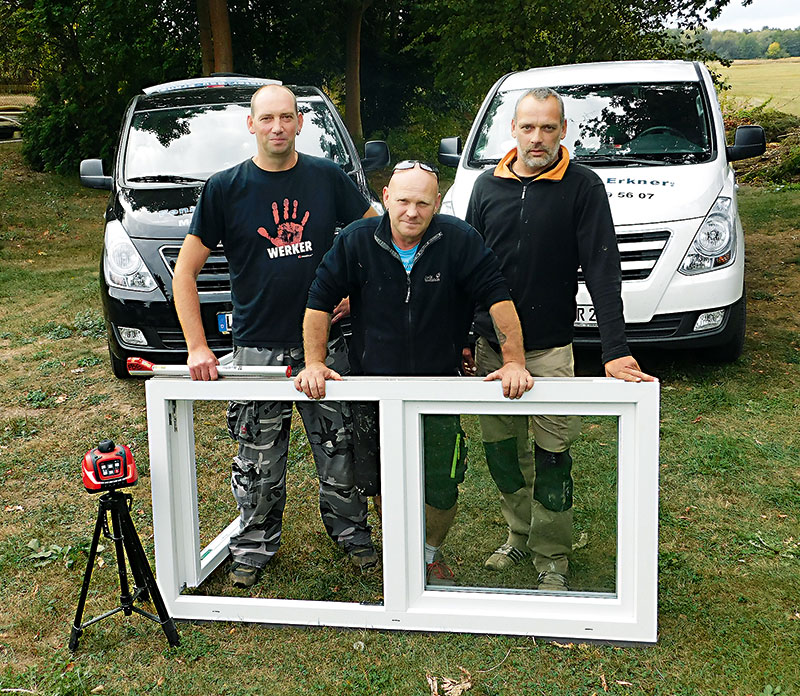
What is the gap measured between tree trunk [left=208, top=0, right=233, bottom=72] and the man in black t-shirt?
13.1 m

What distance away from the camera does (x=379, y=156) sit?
7.40 m

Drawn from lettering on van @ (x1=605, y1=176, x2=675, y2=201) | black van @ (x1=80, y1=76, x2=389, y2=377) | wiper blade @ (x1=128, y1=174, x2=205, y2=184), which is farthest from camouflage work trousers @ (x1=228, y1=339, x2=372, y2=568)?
wiper blade @ (x1=128, y1=174, x2=205, y2=184)

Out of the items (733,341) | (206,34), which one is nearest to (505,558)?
(733,341)

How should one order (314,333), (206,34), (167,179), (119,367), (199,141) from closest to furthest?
1. (314,333)
2. (119,367)
3. (167,179)
4. (199,141)
5. (206,34)

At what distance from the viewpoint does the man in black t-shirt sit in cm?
370

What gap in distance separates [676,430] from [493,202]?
2.48 m

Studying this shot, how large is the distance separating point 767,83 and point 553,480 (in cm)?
3068

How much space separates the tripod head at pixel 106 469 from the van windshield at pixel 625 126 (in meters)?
4.27

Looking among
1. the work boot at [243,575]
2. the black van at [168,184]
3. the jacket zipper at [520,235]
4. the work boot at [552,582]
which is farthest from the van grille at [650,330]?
the work boot at [243,575]

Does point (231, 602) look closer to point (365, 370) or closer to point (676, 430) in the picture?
point (365, 370)

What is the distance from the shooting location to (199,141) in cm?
710

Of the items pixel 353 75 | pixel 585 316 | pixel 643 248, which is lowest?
pixel 585 316

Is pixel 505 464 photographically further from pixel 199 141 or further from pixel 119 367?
pixel 199 141

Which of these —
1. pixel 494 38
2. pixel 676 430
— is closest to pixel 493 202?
pixel 676 430
